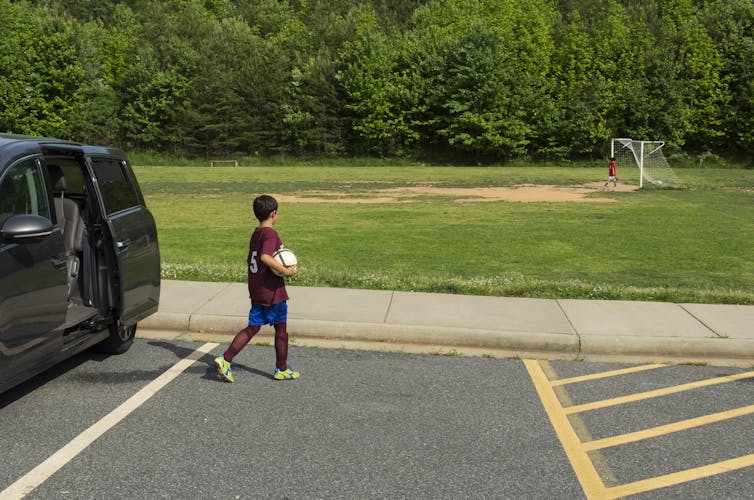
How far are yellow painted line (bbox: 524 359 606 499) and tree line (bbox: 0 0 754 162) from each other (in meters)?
67.6

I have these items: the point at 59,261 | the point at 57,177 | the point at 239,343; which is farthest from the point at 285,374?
the point at 57,177

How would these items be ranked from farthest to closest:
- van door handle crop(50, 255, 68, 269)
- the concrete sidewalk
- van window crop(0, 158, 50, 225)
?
the concrete sidewalk < van door handle crop(50, 255, 68, 269) < van window crop(0, 158, 50, 225)

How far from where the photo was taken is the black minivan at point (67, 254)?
5.35 metres

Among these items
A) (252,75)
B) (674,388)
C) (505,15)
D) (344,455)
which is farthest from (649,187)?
(505,15)

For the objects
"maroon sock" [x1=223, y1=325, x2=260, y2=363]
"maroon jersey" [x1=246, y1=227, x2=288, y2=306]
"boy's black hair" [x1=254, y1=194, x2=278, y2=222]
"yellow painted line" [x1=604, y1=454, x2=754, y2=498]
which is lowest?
"yellow painted line" [x1=604, y1=454, x2=754, y2=498]

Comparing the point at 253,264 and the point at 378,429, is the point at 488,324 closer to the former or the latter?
the point at 253,264

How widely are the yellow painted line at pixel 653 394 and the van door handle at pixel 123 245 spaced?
160 inches

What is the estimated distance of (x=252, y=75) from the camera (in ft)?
271

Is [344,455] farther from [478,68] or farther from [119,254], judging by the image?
[478,68]

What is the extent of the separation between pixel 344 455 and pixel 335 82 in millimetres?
79079

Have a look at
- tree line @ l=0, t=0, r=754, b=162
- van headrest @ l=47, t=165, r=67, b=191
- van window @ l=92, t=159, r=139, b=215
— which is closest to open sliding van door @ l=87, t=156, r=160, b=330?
van window @ l=92, t=159, r=139, b=215

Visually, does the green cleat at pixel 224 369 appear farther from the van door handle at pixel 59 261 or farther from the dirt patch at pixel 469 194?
the dirt patch at pixel 469 194

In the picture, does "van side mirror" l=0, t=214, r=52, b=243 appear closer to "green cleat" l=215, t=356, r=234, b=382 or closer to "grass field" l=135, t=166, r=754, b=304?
"green cleat" l=215, t=356, r=234, b=382

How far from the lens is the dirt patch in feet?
103
